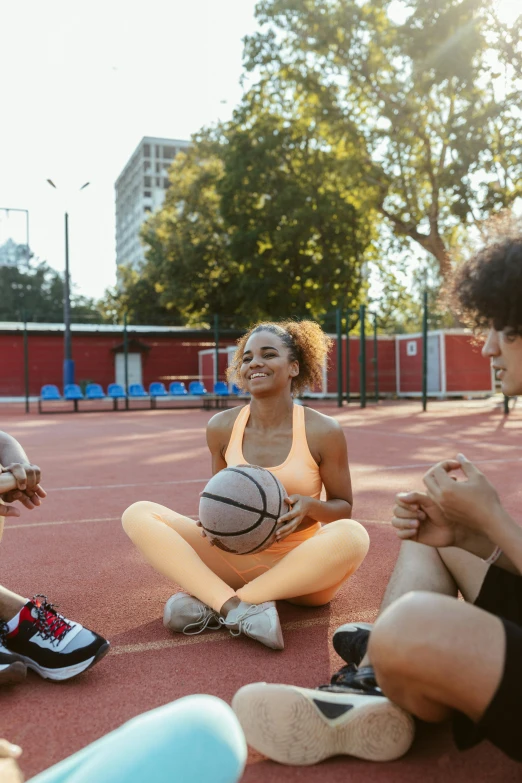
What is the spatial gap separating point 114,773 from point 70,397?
18404 mm

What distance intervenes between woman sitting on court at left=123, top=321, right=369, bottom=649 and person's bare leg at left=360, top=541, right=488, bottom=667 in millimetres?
689

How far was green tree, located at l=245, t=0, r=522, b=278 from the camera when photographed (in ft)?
57.4

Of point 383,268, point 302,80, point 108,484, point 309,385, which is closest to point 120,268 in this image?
point 383,268

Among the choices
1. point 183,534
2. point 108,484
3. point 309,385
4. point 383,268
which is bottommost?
point 108,484

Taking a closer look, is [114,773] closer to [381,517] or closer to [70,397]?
[381,517]

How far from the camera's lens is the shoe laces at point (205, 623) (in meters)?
2.96

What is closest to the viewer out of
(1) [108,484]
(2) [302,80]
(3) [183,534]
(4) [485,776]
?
(4) [485,776]

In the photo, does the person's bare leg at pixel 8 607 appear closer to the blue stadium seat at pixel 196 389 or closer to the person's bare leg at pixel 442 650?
the person's bare leg at pixel 442 650

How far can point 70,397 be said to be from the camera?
752 inches

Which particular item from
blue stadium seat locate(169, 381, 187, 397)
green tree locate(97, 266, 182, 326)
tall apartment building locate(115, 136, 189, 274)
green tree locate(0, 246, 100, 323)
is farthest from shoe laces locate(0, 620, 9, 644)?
tall apartment building locate(115, 136, 189, 274)

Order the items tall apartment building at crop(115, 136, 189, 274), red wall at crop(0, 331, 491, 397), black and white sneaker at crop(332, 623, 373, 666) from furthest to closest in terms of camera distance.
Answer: tall apartment building at crop(115, 136, 189, 274) < red wall at crop(0, 331, 491, 397) < black and white sneaker at crop(332, 623, 373, 666)

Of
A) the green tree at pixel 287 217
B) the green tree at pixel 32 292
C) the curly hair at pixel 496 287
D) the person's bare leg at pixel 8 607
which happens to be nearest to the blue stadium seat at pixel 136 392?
the green tree at pixel 287 217

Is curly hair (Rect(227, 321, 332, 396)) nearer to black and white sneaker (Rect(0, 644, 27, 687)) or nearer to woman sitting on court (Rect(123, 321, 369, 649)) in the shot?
woman sitting on court (Rect(123, 321, 369, 649))

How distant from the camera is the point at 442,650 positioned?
1560mm
